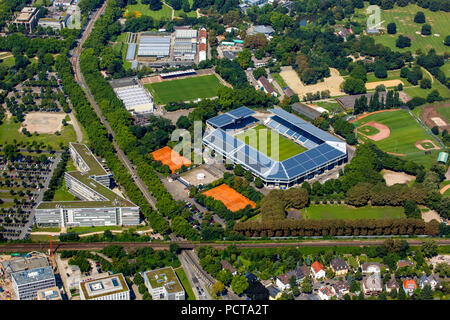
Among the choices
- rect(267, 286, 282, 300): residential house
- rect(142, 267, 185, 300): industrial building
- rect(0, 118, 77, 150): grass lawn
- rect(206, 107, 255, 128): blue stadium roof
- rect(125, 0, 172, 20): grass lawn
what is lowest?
rect(0, 118, 77, 150): grass lawn

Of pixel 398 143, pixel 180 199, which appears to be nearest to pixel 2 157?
pixel 180 199

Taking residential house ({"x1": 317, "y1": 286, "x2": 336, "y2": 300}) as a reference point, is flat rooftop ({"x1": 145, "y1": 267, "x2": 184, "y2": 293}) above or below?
above

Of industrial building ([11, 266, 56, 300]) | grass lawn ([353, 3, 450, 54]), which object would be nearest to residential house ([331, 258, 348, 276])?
industrial building ([11, 266, 56, 300])

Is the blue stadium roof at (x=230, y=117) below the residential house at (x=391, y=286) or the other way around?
the other way around

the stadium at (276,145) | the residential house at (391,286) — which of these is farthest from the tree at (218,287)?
the stadium at (276,145)

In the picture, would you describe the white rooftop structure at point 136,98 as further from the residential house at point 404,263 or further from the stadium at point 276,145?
the residential house at point 404,263

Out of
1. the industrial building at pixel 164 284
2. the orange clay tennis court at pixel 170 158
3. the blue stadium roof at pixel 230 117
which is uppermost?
the blue stadium roof at pixel 230 117

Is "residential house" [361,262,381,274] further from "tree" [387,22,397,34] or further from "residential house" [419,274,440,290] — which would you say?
"tree" [387,22,397,34]
